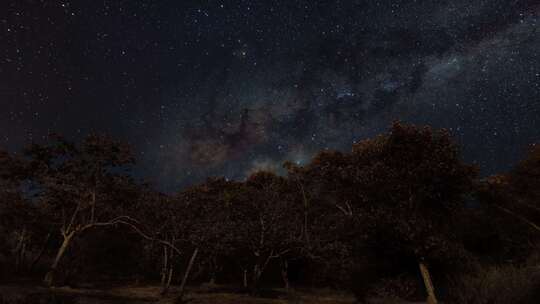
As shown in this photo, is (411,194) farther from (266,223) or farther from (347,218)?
(266,223)

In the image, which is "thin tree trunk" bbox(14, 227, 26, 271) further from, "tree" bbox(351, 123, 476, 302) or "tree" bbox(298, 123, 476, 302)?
"tree" bbox(351, 123, 476, 302)

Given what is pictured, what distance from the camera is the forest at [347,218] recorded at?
2177cm

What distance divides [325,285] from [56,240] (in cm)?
3785

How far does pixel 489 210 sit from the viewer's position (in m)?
37.4

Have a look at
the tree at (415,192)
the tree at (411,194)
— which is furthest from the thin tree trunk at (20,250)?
the tree at (415,192)

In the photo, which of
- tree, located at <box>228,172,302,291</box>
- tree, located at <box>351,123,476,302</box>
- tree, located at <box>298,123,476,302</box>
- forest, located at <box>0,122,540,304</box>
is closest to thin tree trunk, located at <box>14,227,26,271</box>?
forest, located at <box>0,122,540,304</box>

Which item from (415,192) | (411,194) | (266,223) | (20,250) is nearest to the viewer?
(411,194)

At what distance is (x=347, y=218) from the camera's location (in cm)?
2442

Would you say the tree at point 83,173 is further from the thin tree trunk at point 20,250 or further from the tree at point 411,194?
the tree at point 411,194

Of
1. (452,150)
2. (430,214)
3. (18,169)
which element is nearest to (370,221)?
(430,214)

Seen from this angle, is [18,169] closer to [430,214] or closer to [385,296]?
[385,296]

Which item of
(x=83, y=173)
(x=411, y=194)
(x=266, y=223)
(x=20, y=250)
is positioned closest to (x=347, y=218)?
(x=411, y=194)

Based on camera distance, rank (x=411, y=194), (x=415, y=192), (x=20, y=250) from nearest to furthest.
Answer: (x=411, y=194)
(x=415, y=192)
(x=20, y=250)

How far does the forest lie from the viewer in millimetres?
21766
